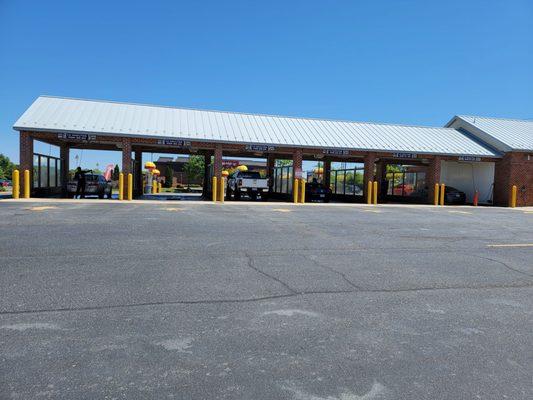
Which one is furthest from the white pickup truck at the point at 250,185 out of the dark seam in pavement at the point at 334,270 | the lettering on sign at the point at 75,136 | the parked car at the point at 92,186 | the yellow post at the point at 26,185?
the dark seam in pavement at the point at 334,270

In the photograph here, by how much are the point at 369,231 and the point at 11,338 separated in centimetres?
981

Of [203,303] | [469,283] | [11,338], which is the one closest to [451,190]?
[469,283]

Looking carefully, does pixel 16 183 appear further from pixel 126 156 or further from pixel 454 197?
pixel 454 197

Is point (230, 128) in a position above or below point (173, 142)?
above

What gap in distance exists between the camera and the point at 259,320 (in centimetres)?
489

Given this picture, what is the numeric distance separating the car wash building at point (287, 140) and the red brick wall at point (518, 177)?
63 mm

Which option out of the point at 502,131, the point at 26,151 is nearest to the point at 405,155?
the point at 502,131

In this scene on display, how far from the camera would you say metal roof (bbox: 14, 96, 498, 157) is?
25.1 metres

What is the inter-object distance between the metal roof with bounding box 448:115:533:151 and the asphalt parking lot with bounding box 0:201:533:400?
22.7 m

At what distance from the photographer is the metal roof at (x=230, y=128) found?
25.1 metres

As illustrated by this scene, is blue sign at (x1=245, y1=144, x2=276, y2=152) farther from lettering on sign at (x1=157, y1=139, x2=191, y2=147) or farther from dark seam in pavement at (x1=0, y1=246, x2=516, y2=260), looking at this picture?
dark seam in pavement at (x1=0, y1=246, x2=516, y2=260)

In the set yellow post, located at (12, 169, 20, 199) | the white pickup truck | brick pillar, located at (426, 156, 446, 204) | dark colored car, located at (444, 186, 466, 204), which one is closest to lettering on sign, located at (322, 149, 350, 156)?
the white pickup truck

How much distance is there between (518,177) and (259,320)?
28568 millimetres

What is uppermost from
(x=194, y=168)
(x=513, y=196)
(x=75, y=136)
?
(x=75, y=136)
